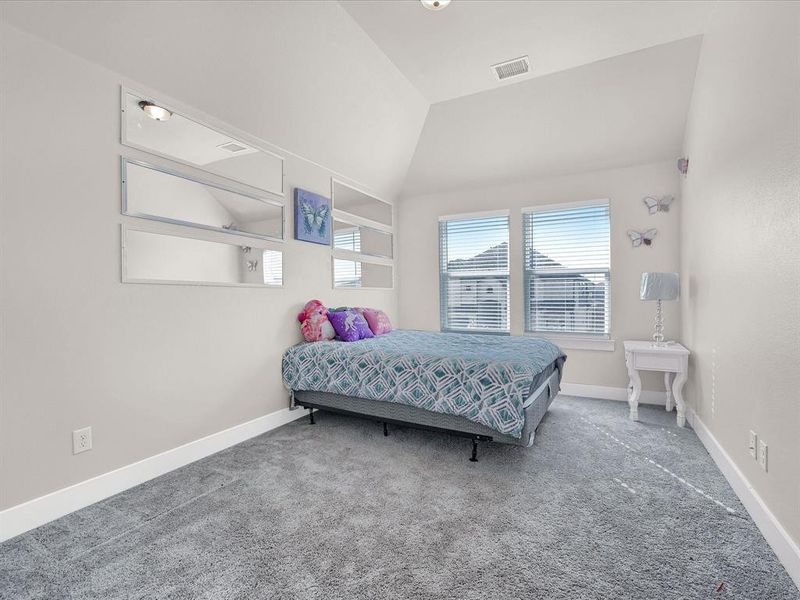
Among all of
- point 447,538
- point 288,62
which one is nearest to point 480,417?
point 447,538

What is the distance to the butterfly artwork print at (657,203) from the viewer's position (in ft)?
12.4

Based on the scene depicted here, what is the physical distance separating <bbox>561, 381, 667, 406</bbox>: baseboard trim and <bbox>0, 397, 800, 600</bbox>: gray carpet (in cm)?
127

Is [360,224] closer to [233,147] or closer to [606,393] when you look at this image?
[233,147]

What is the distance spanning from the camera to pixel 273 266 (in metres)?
3.23

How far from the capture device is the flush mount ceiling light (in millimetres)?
2301

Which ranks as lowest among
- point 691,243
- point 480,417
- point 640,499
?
point 640,499

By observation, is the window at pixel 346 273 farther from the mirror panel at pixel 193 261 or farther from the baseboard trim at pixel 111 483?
the baseboard trim at pixel 111 483

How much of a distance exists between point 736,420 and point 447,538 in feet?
5.83

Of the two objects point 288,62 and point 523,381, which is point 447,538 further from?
point 288,62

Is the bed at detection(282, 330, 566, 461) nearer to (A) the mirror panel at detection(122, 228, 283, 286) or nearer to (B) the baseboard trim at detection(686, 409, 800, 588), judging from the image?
(A) the mirror panel at detection(122, 228, 283, 286)

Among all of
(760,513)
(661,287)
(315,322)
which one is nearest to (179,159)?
(315,322)

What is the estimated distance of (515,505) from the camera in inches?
78.0

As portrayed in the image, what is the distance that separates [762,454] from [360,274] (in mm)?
3520

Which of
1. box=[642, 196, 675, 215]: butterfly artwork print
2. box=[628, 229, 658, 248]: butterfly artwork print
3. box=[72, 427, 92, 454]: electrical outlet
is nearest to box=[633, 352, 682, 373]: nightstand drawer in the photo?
box=[628, 229, 658, 248]: butterfly artwork print
